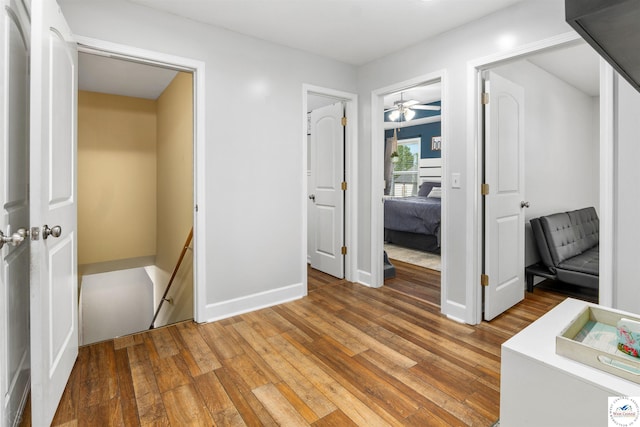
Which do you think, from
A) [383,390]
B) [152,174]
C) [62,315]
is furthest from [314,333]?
[152,174]

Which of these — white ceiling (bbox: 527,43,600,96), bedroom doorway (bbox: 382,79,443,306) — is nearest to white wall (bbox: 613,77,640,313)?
bedroom doorway (bbox: 382,79,443,306)

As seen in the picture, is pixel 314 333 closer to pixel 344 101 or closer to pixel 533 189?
pixel 344 101

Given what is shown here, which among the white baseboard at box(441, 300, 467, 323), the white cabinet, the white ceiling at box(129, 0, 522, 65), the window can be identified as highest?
the white ceiling at box(129, 0, 522, 65)

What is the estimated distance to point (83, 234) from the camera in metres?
4.89

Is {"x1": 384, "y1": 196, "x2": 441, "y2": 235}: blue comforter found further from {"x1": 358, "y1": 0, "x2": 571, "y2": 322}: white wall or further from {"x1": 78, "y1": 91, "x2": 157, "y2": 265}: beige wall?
{"x1": 78, "y1": 91, "x2": 157, "y2": 265}: beige wall

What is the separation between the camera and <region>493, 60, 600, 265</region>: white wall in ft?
11.8

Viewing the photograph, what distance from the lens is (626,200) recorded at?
1.88 meters

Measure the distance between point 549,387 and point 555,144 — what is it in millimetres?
4075

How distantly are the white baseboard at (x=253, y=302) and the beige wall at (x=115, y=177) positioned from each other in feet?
10.6

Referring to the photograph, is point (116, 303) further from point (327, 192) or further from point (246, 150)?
point (246, 150)

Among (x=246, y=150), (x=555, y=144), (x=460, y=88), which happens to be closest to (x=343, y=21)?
(x=460, y=88)

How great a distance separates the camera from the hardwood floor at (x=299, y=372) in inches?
64.2

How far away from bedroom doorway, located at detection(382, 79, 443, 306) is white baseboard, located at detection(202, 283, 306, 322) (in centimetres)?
111

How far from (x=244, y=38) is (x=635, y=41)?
2.95m
